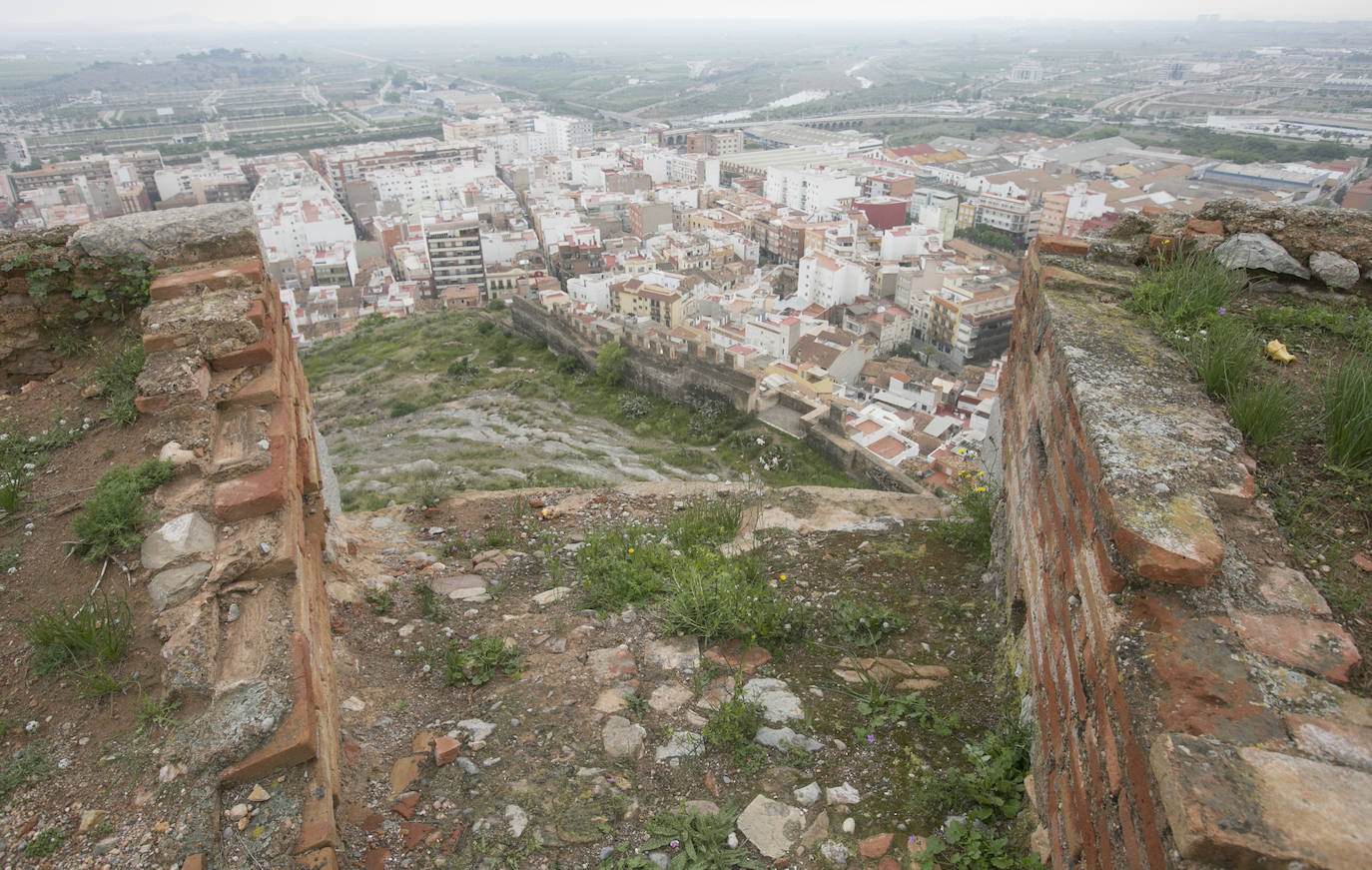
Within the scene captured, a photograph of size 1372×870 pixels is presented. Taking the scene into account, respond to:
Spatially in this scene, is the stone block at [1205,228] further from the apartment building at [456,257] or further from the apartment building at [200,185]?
the apartment building at [200,185]

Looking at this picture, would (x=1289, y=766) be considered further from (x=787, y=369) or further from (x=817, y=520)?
(x=787, y=369)

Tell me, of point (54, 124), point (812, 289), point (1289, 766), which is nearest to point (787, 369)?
point (812, 289)

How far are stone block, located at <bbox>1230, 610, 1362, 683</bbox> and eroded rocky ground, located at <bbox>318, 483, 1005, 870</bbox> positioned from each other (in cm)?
88

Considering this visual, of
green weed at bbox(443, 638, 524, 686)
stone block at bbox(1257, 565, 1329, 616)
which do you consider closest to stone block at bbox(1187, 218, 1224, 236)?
stone block at bbox(1257, 565, 1329, 616)

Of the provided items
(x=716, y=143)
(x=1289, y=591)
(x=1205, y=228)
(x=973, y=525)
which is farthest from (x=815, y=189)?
(x=1289, y=591)

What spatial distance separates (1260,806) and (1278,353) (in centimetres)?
190

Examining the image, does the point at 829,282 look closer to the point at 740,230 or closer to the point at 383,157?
the point at 740,230

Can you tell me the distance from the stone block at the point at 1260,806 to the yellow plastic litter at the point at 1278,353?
1736 millimetres

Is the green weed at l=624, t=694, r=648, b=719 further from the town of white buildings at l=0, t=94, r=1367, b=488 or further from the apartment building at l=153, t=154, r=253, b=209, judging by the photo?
the apartment building at l=153, t=154, r=253, b=209

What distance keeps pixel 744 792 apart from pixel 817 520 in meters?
2.09

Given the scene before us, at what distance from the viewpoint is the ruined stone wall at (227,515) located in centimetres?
187

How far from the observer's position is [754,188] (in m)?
49.9

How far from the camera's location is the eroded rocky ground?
198 centimetres

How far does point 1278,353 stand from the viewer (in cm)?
248
